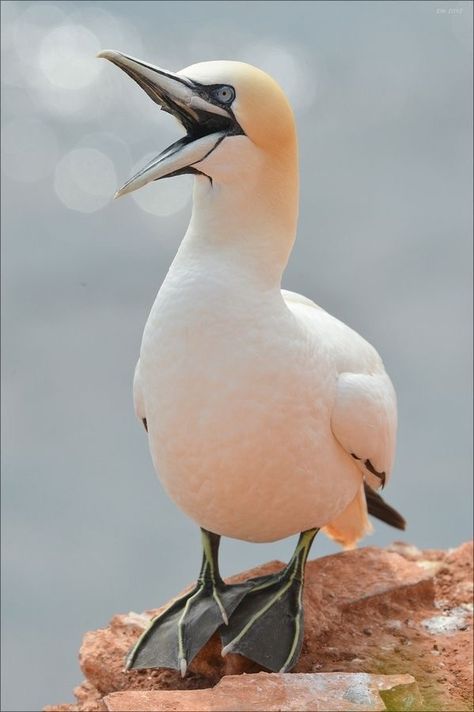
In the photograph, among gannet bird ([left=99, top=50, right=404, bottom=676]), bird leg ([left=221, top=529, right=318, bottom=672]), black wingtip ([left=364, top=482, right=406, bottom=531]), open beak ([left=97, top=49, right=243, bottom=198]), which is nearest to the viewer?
open beak ([left=97, top=49, right=243, bottom=198])

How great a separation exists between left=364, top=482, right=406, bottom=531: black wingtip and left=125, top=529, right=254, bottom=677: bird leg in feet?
3.19

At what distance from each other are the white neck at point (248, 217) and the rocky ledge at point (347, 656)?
138 centimetres

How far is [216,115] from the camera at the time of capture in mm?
3695

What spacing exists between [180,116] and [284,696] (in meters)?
1.90

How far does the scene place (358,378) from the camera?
4.16 metres

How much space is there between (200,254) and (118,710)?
5.00ft

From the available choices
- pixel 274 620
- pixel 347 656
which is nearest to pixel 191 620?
pixel 274 620

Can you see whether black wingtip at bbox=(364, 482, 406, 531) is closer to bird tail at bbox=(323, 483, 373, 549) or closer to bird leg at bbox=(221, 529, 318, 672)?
bird tail at bbox=(323, 483, 373, 549)

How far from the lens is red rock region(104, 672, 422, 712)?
3363 millimetres

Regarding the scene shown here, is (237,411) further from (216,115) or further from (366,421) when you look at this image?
(216,115)

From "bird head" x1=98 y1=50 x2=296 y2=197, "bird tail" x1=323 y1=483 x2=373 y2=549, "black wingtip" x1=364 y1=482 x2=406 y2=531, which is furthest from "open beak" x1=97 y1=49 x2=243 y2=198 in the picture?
"black wingtip" x1=364 y1=482 x2=406 y2=531

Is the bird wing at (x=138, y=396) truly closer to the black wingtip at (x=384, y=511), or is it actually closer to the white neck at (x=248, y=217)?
the white neck at (x=248, y=217)

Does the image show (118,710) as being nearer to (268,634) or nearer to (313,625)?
(268,634)

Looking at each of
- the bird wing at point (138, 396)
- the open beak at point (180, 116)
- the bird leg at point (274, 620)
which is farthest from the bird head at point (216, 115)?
the bird leg at point (274, 620)
